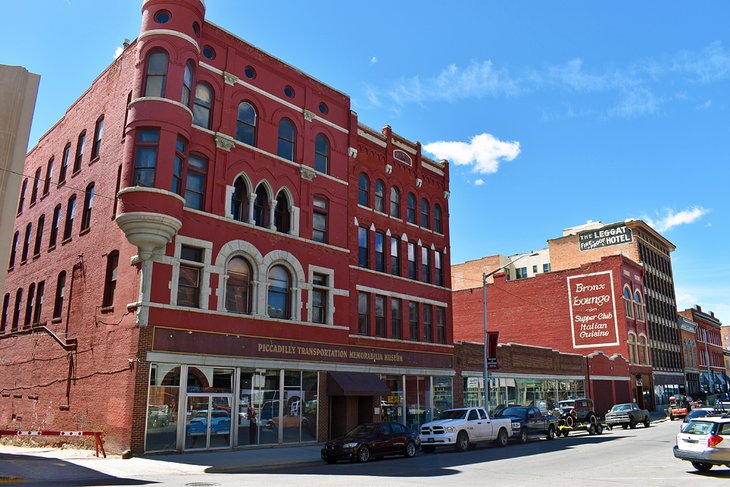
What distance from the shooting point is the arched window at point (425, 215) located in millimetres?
38188

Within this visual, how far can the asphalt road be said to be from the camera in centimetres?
1509

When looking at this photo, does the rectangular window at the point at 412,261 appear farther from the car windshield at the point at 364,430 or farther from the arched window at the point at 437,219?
the car windshield at the point at 364,430

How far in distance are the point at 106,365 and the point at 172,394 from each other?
3097 mm

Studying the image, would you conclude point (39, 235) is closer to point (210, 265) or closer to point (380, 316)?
point (210, 265)

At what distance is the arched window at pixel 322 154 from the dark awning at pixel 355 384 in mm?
10474

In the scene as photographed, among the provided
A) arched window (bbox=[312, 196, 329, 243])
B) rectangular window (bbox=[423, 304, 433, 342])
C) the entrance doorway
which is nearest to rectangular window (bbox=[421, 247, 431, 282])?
rectangular window (bbox=[423, 304, 433, 342])

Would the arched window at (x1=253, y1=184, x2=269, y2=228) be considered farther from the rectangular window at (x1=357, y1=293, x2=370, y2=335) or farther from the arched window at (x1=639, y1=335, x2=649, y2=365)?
the arched window at (x1=639, y1=335, x2=649, y2=365)

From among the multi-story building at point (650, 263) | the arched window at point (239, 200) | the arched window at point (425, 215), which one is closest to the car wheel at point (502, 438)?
the arched window at point (425, 215)

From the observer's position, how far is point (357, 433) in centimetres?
2189

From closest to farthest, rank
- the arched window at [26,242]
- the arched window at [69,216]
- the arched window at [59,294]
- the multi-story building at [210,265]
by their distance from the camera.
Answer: the multi-story building at [210,265]
the arched window at [59,294]
the arched window at [69,216]
the arched window at [26,242]

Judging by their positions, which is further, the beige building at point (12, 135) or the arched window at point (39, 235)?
the arched window at point (39, 235)

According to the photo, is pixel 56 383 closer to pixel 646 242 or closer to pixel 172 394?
pixel 172 394

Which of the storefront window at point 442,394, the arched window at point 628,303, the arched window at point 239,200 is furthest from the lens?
the arched window at point 628,303

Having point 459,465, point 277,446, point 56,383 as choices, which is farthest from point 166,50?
point 459,465
